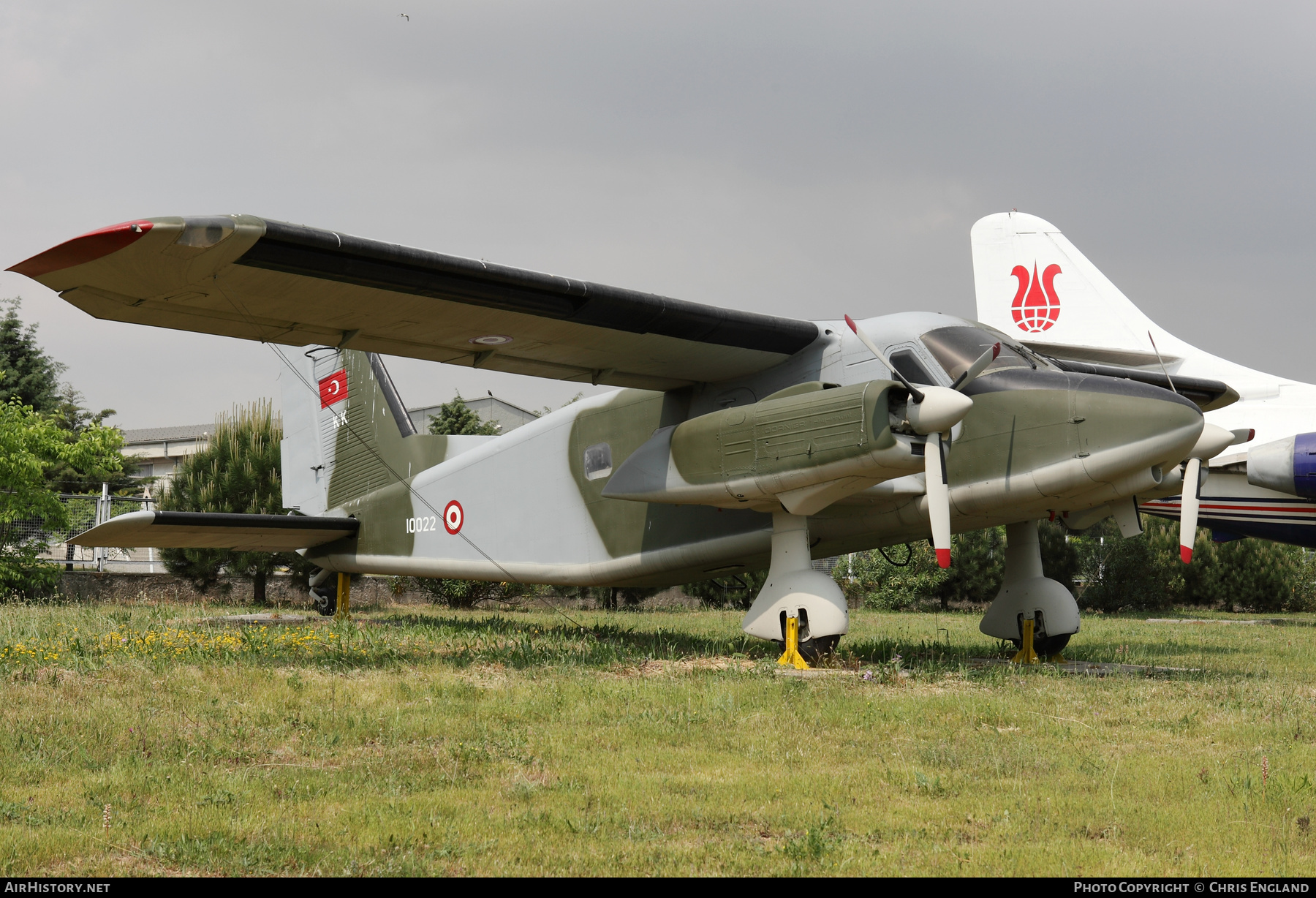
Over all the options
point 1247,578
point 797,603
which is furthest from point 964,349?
point 1247,578

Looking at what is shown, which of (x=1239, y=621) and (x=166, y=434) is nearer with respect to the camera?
(x=1239, y=621)

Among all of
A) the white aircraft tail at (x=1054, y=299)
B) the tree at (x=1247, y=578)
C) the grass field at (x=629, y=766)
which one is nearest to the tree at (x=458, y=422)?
the white aircraft tail at (x=1054, y=299)

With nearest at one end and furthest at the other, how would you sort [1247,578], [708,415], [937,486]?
[937,486]
[708,415]
[1247,578]

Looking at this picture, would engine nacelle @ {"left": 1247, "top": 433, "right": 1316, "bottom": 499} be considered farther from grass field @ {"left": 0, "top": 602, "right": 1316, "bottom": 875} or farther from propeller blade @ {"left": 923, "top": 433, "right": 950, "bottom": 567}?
propeller blade @ {"left": 923, "top": 433, "right": 950, "bottom": 567}

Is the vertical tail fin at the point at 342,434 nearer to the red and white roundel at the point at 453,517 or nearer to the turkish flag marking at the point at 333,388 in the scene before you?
the turkish flag marking at the point at 333,388

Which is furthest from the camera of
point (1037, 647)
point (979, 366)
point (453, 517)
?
point (453, 517)

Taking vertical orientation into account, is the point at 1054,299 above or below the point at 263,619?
above

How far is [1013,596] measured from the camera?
38.6ft

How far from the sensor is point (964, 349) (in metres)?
10.2

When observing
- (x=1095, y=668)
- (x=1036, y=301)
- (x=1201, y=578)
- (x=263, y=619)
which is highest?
(x=1036, y=301)

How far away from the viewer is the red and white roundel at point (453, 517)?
49.2 ft

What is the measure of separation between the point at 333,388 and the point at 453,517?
465cm

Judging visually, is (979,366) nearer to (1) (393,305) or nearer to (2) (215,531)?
(1) (393,305)

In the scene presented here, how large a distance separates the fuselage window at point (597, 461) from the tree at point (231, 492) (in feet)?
47.0
